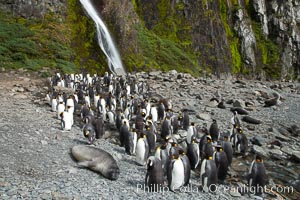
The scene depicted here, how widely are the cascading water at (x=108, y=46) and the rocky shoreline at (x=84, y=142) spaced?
6.88 metres

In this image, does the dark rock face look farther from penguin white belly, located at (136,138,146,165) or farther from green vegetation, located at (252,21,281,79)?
green vegetation, located at (252,21,281,79)

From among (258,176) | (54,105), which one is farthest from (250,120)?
(54,105)

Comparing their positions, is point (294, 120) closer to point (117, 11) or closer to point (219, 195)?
point (219, 195)

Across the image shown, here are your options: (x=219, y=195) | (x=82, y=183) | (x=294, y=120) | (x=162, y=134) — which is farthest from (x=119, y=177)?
(x=294, y=120)

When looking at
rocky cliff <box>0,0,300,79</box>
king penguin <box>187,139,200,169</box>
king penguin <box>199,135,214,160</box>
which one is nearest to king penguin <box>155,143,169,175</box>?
king penguin <box>187,139,200,169</box>

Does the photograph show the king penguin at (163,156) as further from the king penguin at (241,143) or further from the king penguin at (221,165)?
the king penguin at (241,143)

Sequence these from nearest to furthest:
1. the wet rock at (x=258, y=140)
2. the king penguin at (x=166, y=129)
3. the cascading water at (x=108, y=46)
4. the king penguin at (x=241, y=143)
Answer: the king penguin at (x=241, y=143) → the king penguin at (x=166, y=129) → the wet rock at (x=258, y=140) → the cascading water at (x=108, y=46)

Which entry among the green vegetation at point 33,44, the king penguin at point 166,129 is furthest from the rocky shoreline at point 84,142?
the green vegetation at point 33,44

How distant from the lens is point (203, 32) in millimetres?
A: 44625

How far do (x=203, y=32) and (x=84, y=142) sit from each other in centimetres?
3415

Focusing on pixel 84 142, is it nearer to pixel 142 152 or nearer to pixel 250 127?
pixel 142 152

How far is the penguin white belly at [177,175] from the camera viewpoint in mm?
9945

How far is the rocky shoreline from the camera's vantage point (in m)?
9.31

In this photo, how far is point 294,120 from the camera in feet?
68.4
